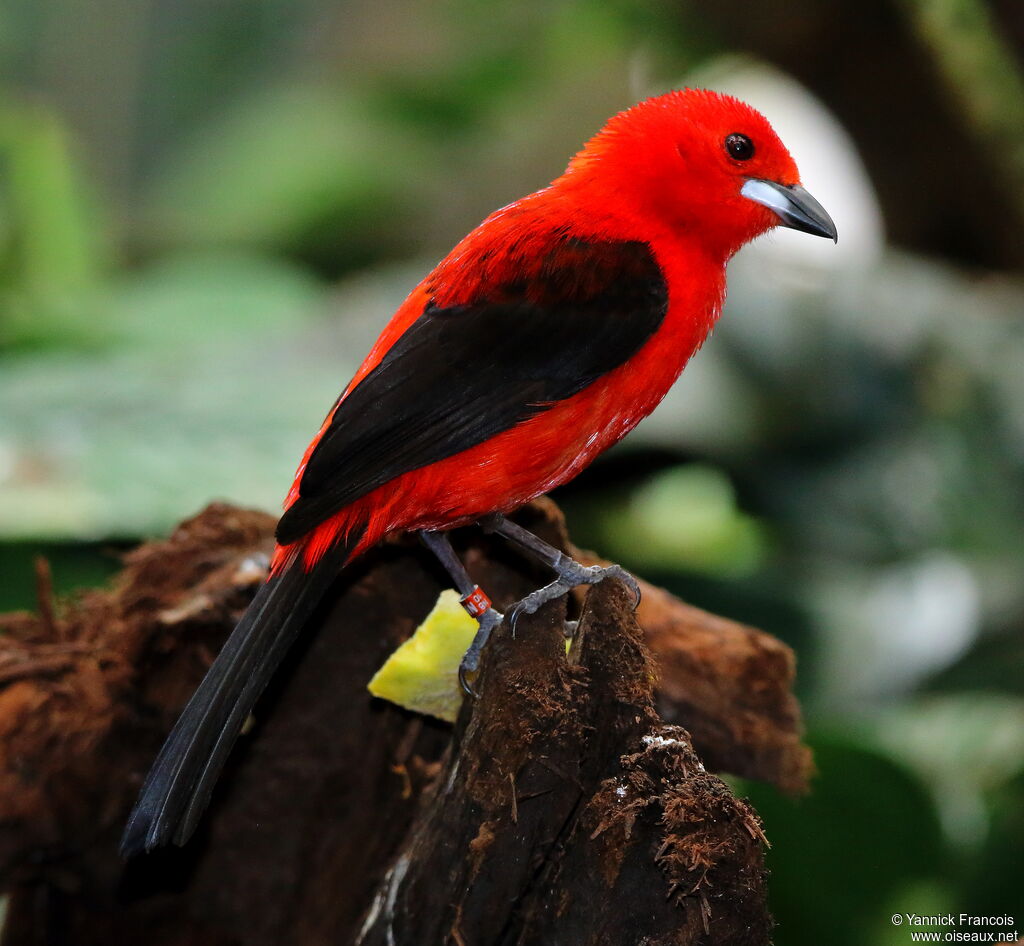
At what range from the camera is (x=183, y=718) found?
2430mm

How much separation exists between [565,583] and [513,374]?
1.45 feet

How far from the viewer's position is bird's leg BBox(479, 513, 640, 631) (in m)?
2.46

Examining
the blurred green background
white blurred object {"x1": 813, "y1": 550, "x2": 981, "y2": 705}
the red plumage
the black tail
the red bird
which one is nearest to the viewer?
the black tail

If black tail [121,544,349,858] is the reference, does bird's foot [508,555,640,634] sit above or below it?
above

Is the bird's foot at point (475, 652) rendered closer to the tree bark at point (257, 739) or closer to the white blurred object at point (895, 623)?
the tree bark at point (257, 739)

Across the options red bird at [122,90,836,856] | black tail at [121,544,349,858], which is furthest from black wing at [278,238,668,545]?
black tail at [121,544,349,858]

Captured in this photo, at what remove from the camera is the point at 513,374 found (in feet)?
8.56

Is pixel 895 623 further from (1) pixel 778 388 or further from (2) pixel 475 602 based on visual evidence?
(2) pixel 475 602

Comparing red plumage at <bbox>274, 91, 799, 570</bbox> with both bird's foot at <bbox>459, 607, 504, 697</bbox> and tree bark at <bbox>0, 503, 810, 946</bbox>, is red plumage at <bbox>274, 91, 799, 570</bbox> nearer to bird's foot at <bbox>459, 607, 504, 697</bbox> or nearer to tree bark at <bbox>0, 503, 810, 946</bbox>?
bird's foot at <bbox>459, 607, 504, 697</bbox>

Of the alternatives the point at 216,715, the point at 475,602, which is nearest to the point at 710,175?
the point at 475,602

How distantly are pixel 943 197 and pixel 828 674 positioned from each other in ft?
9.21

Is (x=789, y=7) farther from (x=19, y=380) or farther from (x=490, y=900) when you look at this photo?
(x=490, y=900)

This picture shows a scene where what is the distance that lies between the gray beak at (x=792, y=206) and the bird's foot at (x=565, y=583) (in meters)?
0.90

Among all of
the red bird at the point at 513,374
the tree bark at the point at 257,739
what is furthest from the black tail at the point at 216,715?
the tree bark at the point at 257,739
